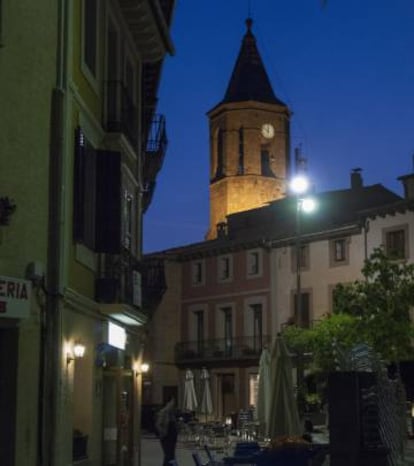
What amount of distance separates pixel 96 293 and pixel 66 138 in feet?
11.6

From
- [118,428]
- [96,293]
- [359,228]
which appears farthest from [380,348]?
[96,293]

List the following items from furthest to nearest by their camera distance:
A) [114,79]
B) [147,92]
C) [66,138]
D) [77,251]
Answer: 1. [147,92]
2. [114,79]
3. [77,251]
4. [66,138]

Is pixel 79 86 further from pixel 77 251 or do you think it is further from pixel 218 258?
pixel 218 258

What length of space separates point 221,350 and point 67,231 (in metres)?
44.2

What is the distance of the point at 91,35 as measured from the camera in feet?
57.0

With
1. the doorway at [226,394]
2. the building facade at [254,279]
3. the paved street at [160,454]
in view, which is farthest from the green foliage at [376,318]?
the doorway at [226,394]

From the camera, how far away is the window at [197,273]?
61.6 m

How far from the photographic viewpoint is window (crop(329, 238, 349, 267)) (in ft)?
168

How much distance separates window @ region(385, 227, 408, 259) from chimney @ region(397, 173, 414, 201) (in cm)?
157

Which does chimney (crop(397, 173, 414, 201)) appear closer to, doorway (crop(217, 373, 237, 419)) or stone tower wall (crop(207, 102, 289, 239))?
doorway (crop(217, 373, 237, 419))

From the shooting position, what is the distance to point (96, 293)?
1731 centimetres

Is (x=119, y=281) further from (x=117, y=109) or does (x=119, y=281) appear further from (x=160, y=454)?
(x=160, y=454)

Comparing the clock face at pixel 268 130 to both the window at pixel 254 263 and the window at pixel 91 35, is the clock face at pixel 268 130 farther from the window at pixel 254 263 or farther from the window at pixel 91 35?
the window at pixel 91 35

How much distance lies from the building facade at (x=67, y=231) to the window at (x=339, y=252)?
102 ft
